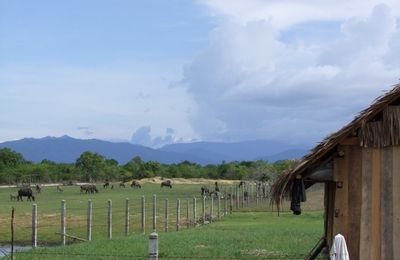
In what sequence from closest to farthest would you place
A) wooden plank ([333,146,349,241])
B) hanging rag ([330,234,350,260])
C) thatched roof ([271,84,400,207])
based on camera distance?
hanging rag ([330,234,350,260])
thatched roof ([271,84,400,207])
wooden plank ([333,146,349,241])

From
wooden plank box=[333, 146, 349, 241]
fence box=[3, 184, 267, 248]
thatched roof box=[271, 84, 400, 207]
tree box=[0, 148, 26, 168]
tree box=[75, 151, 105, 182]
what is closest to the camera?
thatched roof box=[271, 84, 400, 207]

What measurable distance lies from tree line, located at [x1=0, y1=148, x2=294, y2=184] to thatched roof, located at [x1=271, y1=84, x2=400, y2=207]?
80497mm

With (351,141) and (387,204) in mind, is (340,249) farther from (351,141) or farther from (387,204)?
(351,141)

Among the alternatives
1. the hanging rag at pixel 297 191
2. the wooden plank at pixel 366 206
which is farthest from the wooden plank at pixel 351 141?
the hanging rag at pixel 297 191

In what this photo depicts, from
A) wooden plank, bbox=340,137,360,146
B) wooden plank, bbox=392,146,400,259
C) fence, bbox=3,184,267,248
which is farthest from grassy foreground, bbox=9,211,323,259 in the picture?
wooden plank, bbox=340,137,360,146

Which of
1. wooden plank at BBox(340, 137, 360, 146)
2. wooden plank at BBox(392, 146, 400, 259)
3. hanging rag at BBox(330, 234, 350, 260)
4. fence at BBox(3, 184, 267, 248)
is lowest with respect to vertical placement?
fence at BBox(3, 184, 267, 248)

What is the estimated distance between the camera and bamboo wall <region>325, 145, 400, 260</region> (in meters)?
12.1

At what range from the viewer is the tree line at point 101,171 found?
4203 inches

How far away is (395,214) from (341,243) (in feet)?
6.89

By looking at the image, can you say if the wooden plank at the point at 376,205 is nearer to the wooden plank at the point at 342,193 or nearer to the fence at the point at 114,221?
the wooden plank at the point at 342,193

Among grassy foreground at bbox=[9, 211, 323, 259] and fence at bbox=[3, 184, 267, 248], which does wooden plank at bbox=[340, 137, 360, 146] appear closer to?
grassy foreground at bbox=[9, 211, 323, 259]

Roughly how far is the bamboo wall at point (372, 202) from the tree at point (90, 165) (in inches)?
4250

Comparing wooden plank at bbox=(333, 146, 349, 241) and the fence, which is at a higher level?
wooden plank at bbox=(333, 146, 349, 241)

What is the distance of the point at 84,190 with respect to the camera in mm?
74188
